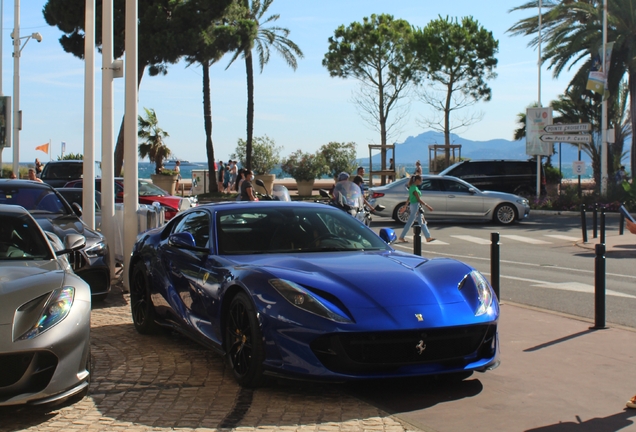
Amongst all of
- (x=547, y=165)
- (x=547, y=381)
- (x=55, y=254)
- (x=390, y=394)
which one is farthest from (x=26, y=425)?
(x=547, y=165)

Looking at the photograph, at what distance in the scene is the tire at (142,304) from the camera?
7.92 meters

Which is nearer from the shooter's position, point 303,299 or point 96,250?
point 303,299

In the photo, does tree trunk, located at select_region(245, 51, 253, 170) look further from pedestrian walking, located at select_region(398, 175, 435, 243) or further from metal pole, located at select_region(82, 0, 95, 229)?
metal pole, located at select_region(82, 0, 95, 229)

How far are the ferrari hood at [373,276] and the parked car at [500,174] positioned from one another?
24936 mm

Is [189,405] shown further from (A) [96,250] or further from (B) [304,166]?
(B) [304,166]

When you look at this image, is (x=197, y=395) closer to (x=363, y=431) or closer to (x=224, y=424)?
(x=224, y=424)

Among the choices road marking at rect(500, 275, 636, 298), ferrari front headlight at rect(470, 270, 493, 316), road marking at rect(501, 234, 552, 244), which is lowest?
road marking at rect(500, 275, 636, 298)

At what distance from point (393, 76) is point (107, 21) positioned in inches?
1523

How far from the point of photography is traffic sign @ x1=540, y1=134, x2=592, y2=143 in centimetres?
2809

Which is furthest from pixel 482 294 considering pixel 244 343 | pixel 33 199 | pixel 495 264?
pixel 33 199

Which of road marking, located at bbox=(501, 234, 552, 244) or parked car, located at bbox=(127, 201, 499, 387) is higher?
parked car, located at bbox=(127, 201, 499, 387)

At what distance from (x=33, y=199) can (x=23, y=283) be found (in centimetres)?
645

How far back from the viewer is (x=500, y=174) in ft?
104

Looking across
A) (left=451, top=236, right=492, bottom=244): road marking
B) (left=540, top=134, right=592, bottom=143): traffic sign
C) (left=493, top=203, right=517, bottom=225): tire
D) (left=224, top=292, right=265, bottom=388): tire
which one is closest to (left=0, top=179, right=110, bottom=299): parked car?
(left=224, top=292, right=265, bottom=388): tire
